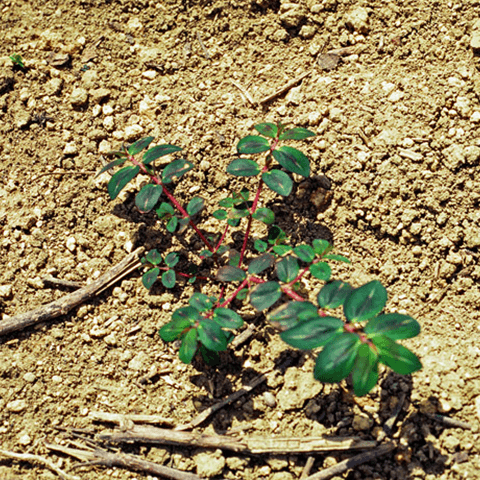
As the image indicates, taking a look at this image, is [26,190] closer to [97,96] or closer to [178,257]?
[97,96]

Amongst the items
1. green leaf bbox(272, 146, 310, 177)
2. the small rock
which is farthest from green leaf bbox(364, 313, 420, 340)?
the small rock

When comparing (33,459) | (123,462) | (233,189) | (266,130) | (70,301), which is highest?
(266,130)

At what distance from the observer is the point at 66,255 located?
2486mm

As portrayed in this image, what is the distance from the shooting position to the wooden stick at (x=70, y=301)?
2332mm

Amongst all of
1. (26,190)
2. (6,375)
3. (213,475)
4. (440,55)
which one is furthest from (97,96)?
(213,475)

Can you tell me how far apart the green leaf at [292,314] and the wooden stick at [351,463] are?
646 mm

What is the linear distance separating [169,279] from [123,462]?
0.76m

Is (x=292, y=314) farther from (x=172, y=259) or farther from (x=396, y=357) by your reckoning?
(x=172, y=259)

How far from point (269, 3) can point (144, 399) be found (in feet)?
7.12

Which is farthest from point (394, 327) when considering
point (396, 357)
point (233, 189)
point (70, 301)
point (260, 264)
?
point (70, 301)

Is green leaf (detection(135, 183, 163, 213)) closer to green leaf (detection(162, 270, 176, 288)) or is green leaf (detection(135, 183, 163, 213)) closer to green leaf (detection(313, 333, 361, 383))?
green leaf (detection(162, 270, 176, 288))

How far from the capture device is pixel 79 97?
275 centimetres

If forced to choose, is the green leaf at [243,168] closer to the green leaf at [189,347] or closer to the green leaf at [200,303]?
the green leaf at [200,303]

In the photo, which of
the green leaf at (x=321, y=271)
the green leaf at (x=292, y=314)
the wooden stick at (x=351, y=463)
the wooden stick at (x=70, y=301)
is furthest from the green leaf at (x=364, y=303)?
the wooden stick at (x=70, y=301)
